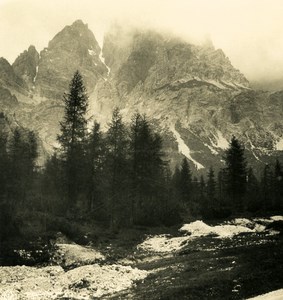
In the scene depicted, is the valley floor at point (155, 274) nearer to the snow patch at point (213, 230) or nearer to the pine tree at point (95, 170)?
the snow patch at point (213, 230)

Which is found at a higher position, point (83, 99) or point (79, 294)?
point (83, 99)

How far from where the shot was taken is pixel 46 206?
38.2 metres

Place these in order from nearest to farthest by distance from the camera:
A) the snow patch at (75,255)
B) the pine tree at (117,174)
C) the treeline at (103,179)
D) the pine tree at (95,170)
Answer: the snow patch at (75,255) → the treeline at (103,179) → the pine tree at (117,174) → the pine tree at (95,170)

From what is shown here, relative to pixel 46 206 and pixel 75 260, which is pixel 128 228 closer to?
pixel 46 206

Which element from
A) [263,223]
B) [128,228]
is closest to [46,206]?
[128,228]

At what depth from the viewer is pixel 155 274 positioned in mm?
19375

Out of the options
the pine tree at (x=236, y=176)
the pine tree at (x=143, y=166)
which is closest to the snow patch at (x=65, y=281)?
the pine tree at (x=143, y=166)

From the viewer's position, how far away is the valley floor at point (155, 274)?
1434 cm

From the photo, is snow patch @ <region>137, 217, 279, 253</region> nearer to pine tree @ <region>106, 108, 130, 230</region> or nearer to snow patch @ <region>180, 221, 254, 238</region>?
snow patch @ <region>180, 221, 254, 238</region>

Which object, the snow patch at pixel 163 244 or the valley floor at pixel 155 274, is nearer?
the valley floor at pixel 155 274

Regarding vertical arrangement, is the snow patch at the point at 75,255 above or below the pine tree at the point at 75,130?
below

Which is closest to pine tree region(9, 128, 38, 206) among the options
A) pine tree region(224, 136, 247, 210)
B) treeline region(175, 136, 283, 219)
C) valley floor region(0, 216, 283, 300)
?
treeline region(175, 136, 283, 219)

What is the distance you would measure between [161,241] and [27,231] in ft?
31.2

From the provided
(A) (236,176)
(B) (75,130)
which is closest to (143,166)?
(B) (75,130)
